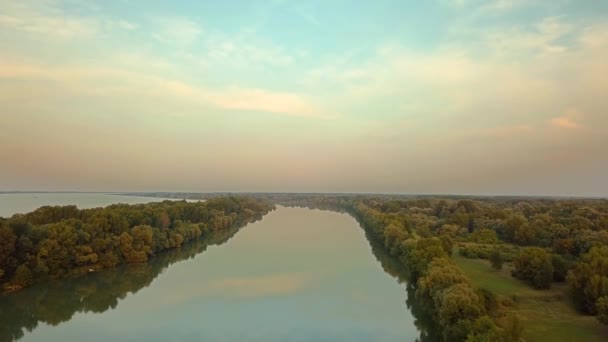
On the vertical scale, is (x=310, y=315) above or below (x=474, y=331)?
below

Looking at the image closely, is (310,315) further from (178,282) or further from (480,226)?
(480,226)

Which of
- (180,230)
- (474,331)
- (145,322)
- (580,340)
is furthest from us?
(180,230)

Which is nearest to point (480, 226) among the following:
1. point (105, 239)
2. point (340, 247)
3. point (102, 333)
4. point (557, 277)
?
point (340, 247)

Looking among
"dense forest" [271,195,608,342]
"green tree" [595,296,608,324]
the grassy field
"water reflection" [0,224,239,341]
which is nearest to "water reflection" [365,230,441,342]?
"dense forest" [271,195,608,342]

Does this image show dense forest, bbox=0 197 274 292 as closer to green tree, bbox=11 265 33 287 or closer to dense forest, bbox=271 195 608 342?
green tree, bbox=11 265 33 287

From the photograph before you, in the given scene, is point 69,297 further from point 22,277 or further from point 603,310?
point 603,310

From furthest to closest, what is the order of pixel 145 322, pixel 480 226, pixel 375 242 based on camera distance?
pixel 480 226, pixel 375 242, pixel 145 322

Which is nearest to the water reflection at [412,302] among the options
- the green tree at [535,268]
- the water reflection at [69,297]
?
the green tree at [535,268]
